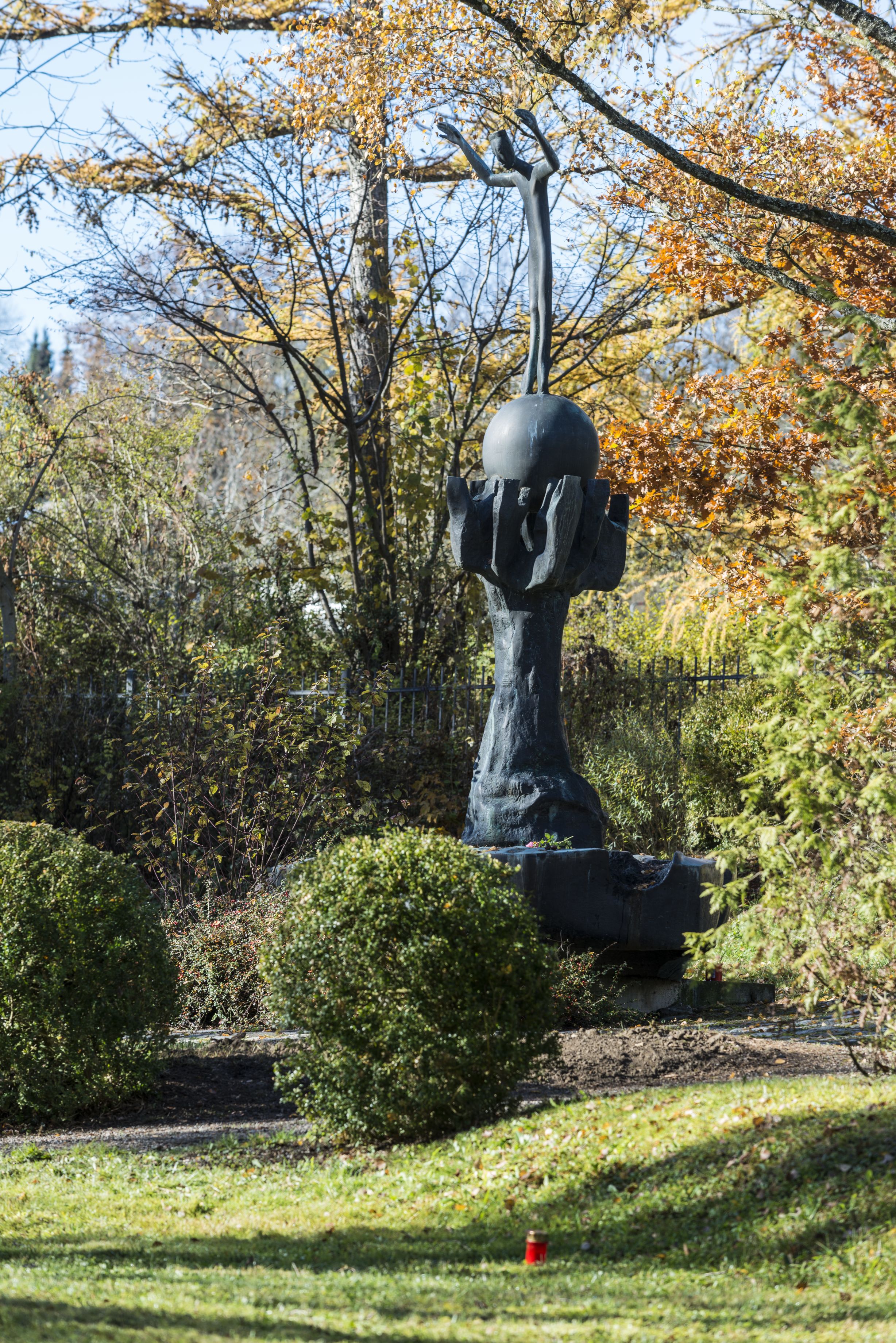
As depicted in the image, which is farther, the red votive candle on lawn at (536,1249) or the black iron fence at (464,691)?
the black iron fence at (464,691)

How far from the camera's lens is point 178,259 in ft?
42.9

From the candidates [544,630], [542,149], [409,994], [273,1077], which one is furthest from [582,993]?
[542,149]

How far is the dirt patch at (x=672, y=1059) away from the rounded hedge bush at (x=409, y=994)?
822mm

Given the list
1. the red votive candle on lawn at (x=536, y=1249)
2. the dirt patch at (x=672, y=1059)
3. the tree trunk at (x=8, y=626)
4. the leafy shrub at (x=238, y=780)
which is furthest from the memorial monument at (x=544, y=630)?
the tree trunk at (x=8, y=626)

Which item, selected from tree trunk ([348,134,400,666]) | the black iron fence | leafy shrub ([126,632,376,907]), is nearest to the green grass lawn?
leafy shrub ([126,632,376,907])

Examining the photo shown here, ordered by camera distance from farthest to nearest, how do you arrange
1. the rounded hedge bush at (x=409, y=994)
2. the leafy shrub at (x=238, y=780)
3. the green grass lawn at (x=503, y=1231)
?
1. the leafy shrub at (x=238, y=780)
2. the rounded hedge bush at (x=409, y=994)
3. the green grass lawn at (x=503, y=1231)

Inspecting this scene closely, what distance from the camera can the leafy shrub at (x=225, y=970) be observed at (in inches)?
309

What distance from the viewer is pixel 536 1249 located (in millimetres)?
3879

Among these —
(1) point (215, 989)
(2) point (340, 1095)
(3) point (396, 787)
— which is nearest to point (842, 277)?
(3) point (396, 787)

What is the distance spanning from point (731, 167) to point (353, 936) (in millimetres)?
8244

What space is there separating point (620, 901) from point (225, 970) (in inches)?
97.7

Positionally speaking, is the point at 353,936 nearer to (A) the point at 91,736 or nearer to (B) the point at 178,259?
(A) the point at 91,736

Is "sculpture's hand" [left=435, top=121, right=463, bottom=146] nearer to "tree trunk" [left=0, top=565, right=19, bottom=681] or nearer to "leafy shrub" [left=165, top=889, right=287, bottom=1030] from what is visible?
"leafy shrub" [left=165, top=889, right=287, bottom=1030]

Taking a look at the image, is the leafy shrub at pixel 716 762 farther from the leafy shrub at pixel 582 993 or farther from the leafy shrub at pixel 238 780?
the leafy shrub at pixel 582 993
